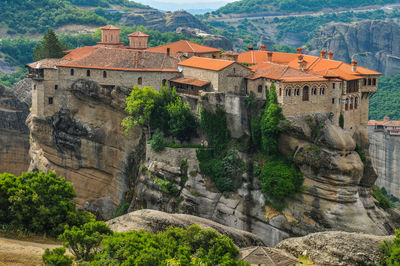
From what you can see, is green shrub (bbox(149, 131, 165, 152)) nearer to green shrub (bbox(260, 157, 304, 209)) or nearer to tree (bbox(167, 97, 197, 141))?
tree (bbox(167, 97, 197, 141))

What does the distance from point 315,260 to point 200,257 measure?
7.71 meters

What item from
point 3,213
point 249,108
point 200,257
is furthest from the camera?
point 249,108

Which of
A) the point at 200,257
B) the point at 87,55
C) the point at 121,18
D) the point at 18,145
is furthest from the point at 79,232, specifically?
the point at 121,18

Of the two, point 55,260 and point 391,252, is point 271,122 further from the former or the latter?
point 55,260

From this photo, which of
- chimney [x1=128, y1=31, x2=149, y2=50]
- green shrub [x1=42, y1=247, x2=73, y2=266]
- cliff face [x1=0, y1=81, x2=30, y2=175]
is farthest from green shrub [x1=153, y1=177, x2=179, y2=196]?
green shrub [x1=42, y1=247, x2=73, y2=266]

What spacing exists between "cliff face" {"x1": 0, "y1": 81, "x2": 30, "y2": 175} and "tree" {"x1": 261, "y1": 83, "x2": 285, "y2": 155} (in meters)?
36.8

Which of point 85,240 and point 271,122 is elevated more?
point 271,122

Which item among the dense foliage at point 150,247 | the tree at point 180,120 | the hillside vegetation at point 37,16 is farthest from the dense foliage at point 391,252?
the hillside vegetation at point 37,16

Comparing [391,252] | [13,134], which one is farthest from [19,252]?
[13,134]

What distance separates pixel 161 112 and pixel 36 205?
2337 centimetres

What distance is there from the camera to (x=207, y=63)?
63.9 m

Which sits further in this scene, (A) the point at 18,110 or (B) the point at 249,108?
Result: (A) the point at 18,110

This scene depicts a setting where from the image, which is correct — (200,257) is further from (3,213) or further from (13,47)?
(13,47)

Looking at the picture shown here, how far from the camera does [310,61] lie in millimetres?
64938
